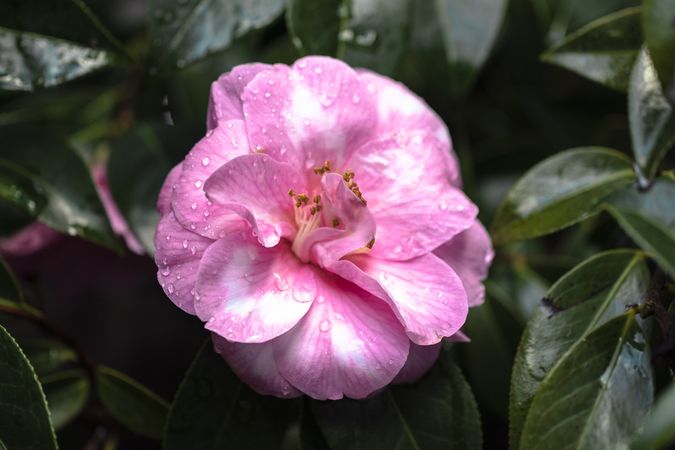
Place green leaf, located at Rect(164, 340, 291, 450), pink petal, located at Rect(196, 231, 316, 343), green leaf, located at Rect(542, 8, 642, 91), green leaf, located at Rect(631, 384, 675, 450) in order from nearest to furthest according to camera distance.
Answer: green leaf, located at Rect(631, 384, 675, 450)
pink petal, located at Rect(196, 231, 316, 343)
green leaf, located at Rect(164, 340, 291, 450)
green leaf, located at Rect(542, 8, 642, 91)

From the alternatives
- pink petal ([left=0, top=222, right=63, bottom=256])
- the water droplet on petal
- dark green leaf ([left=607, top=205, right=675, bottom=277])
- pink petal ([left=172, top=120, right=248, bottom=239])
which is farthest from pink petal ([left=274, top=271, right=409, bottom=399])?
pink petal ([left=0, top=222, right=63, bottom=256])

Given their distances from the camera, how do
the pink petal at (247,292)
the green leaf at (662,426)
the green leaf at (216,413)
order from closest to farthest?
the green leaf at (662,426) < the pink petal at (247,292) < the green leaf at (216,413)

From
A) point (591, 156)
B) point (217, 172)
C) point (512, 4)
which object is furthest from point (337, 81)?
point (512, 4)

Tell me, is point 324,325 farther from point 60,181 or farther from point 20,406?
point 60,181

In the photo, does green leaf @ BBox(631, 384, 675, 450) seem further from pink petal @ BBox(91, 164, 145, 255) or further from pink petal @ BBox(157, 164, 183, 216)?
pink petal @ BBox(91, 164, 145, 255)

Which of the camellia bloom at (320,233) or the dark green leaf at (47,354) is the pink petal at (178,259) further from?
the dark green leaf at (47,354)

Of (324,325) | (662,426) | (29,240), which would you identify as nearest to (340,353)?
(324,325)

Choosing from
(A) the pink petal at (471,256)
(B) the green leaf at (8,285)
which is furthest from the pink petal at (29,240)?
(A) the pink petal at (471,256)
